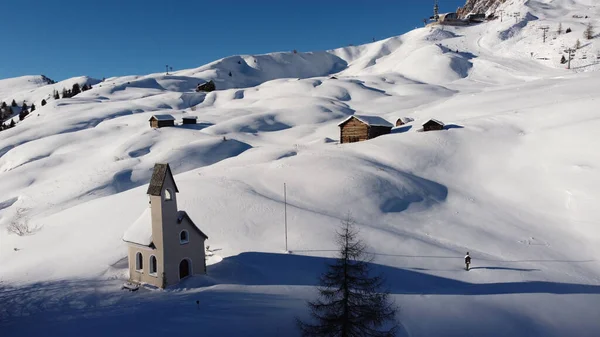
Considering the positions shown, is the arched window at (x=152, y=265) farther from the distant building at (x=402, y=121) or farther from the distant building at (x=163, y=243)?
the distant building at (x=402, y=121)

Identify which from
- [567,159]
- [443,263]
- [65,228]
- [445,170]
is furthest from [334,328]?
[567,159]

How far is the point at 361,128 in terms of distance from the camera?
49906 millimetres

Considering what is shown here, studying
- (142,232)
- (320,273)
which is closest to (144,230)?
(142,232)

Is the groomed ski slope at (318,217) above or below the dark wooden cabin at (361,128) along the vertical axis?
below

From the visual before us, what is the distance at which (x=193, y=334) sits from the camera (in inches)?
614

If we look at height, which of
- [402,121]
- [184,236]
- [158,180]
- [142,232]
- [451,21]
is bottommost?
[184,236]

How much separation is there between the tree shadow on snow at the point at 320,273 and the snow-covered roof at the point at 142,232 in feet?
9.66

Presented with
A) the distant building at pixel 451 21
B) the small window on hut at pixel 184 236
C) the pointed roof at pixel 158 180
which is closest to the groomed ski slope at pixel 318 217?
the small window on hut at pixel 184 236

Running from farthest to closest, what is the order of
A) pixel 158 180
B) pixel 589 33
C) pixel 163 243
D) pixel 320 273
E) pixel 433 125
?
pixel 589 33 < pixel 433 125 < pixel 320 273 < pixel 158 180 < pixel 163 243

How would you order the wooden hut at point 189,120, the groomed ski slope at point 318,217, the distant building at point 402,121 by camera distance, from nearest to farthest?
the groomed ski slope at point 318,217 < the distant building at point 402,121 < the wooden hut at point 189,120

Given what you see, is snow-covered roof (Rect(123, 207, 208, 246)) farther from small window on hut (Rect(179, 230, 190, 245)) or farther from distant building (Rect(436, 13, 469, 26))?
distant building (Rect(436, 13, 469, 26))

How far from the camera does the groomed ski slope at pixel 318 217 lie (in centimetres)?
1811

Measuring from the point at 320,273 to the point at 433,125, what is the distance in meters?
30.4

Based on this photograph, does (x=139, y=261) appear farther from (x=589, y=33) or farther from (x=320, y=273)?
(x=589, y=33)
